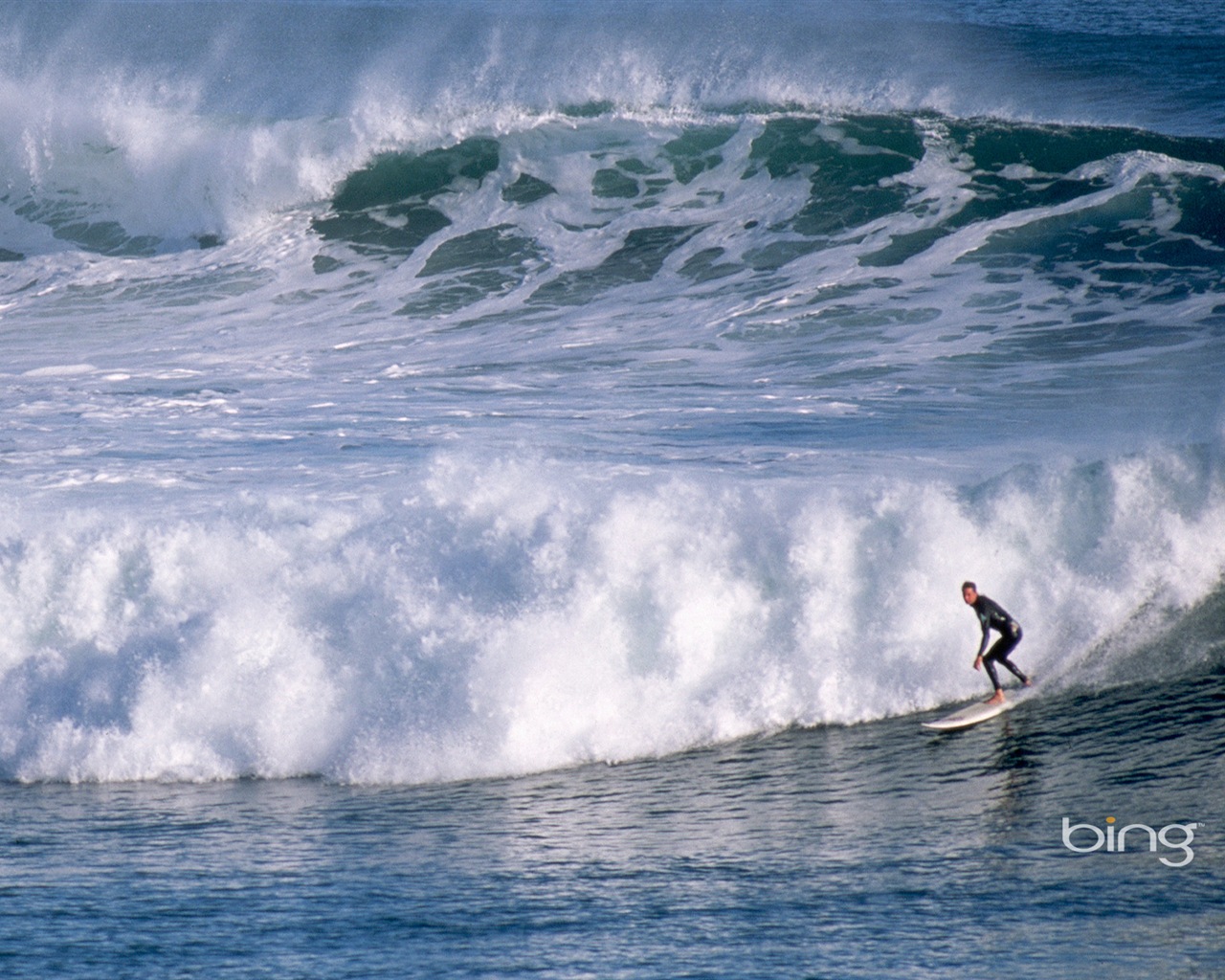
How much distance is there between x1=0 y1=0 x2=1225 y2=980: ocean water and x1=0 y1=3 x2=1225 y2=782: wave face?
5 centimetres

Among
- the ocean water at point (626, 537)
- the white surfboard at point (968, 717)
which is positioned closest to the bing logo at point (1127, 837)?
the ocean water at point (626, 537)

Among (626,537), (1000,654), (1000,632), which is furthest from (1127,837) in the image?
(626,537)

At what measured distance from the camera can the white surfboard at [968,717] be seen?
8.38 m

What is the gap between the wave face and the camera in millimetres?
8938

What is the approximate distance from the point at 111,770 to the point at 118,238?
11432 mm

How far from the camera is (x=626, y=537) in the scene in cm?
933

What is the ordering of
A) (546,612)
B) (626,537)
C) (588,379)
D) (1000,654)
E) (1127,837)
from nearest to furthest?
(1127,837) < (1000,654) < (546,612) < (626,537) < (588,379)

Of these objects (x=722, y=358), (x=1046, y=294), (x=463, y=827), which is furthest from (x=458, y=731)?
(x=1046, y=294)

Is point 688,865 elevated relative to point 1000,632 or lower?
lower

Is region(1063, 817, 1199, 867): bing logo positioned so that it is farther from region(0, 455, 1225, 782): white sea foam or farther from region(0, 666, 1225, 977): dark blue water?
region(0, 455, 1225, 782): white sea foam

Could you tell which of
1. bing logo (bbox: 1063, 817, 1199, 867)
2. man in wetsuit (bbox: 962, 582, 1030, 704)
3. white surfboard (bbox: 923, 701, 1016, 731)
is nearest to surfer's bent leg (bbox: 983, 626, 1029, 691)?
man in wetsuit (bbox: 962, 582, 1030, 704)

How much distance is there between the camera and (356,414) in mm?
12141

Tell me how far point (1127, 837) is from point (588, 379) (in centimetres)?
732

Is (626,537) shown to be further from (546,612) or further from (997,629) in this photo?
(997,629)
